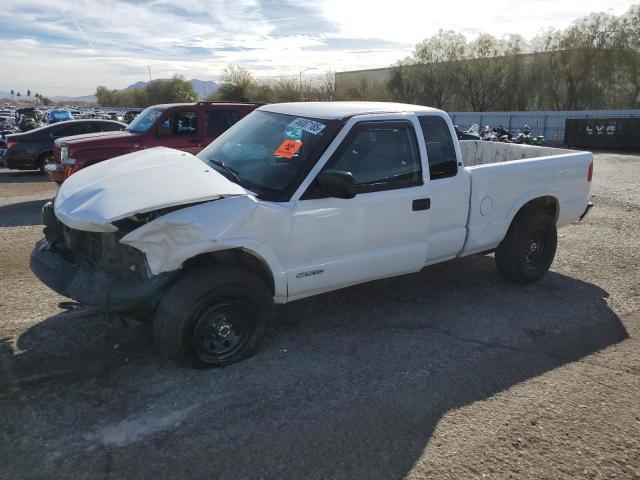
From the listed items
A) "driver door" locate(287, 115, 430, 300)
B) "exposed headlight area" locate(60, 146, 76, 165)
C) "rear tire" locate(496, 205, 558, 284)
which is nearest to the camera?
"driver door" locate(287, 115, 430, 300)

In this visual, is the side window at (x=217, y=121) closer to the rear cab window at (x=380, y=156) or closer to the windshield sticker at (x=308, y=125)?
the windshield sticker at (x=308, y=125)

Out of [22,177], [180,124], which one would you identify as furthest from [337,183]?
[22,177]

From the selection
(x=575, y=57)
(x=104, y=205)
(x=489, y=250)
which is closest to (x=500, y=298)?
(x=489, y=250)

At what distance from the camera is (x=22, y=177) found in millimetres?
14031

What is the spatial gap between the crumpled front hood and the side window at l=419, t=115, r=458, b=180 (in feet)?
5.97

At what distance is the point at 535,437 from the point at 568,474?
0.32 metres

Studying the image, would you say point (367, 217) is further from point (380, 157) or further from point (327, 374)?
point (327, 374)

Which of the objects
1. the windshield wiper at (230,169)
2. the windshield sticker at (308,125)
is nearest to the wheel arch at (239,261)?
the windshield wiper at (230,169)

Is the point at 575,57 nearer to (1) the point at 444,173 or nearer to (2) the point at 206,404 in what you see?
(1) the point at 444,173

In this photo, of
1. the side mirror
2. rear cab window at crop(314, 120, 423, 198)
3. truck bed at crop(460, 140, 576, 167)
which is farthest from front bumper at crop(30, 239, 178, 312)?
truck bed at crop(460, 140, 576, 167)

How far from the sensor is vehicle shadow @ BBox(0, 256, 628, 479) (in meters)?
2.92

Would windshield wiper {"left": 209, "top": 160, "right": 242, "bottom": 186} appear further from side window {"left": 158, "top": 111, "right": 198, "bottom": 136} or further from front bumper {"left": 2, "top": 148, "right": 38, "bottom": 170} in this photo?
front bumper {"left": 2, "top": 148, "right": 38, "bottom": 170}

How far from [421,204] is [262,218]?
1.53 metres

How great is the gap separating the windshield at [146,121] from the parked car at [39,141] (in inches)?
154
